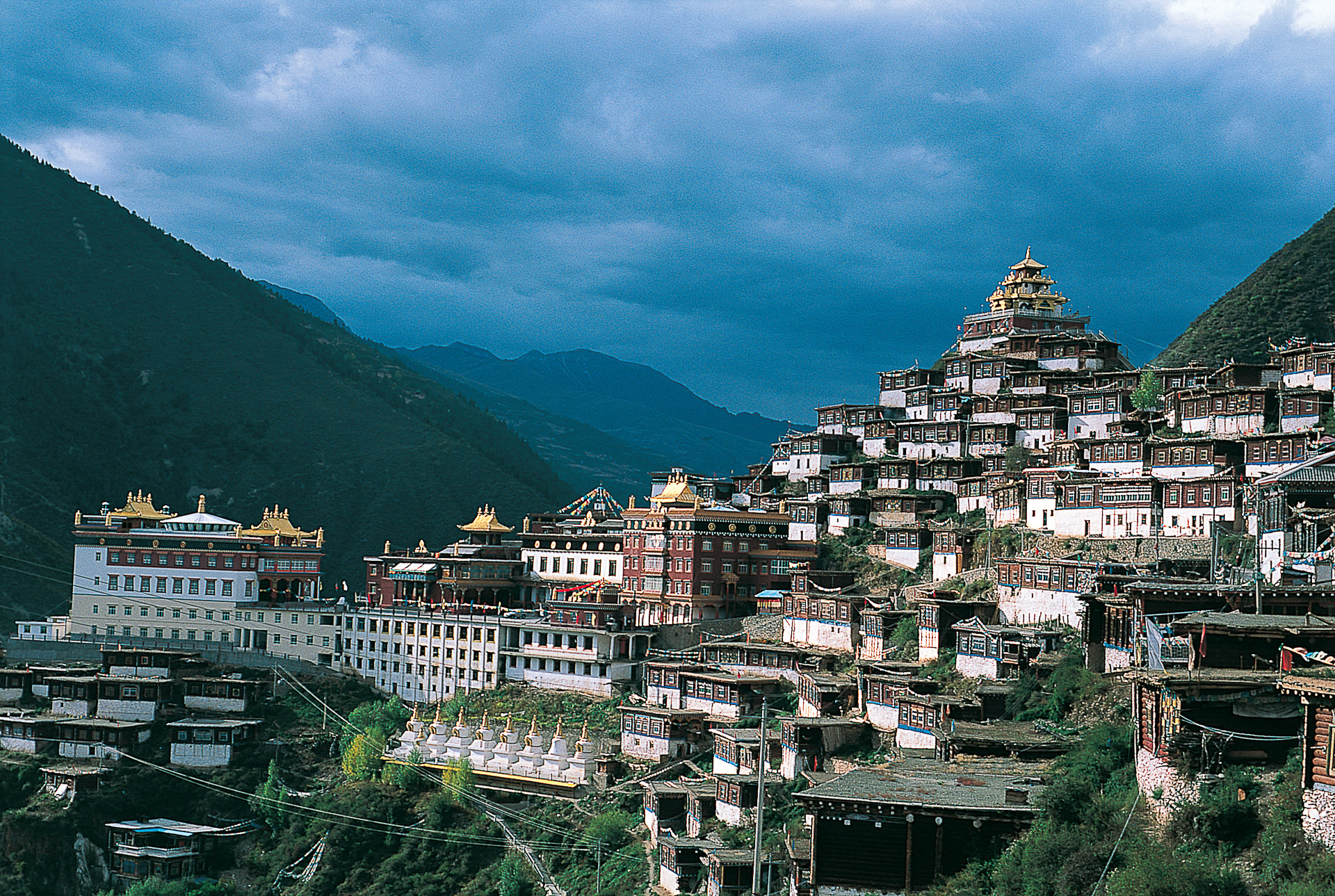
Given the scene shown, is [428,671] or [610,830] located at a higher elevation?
[428,671]

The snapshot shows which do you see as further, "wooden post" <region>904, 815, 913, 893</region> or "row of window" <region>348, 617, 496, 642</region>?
"row of window" <region>348, 617, 496, 642</region>

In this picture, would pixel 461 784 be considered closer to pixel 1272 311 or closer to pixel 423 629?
pixel 423 629

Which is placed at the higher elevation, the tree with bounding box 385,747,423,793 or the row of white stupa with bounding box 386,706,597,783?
the row of white stupa with bounding box 386,706,597,783

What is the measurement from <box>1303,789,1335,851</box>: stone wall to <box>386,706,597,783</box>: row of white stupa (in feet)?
131

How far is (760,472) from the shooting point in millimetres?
97562

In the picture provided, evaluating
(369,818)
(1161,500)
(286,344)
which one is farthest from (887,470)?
(286,344)

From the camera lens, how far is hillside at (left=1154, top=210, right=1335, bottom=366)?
98.4 m

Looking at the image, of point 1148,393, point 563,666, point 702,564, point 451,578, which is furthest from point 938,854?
point 451,578

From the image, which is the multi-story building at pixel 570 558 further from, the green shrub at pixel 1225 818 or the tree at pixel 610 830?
the green shrub at pixel 1225 818

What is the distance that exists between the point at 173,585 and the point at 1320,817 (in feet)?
242

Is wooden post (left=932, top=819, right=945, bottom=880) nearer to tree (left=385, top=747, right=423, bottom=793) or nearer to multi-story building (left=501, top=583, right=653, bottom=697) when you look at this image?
tree (left=385, top=747, right=423, bottom=793)

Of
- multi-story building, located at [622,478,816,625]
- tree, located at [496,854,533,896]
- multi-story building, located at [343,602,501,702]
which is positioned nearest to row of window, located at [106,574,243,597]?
multi-story building, located at [343,602,501,702]

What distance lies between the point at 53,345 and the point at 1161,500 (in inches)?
4859

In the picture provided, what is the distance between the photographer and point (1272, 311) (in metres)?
103
